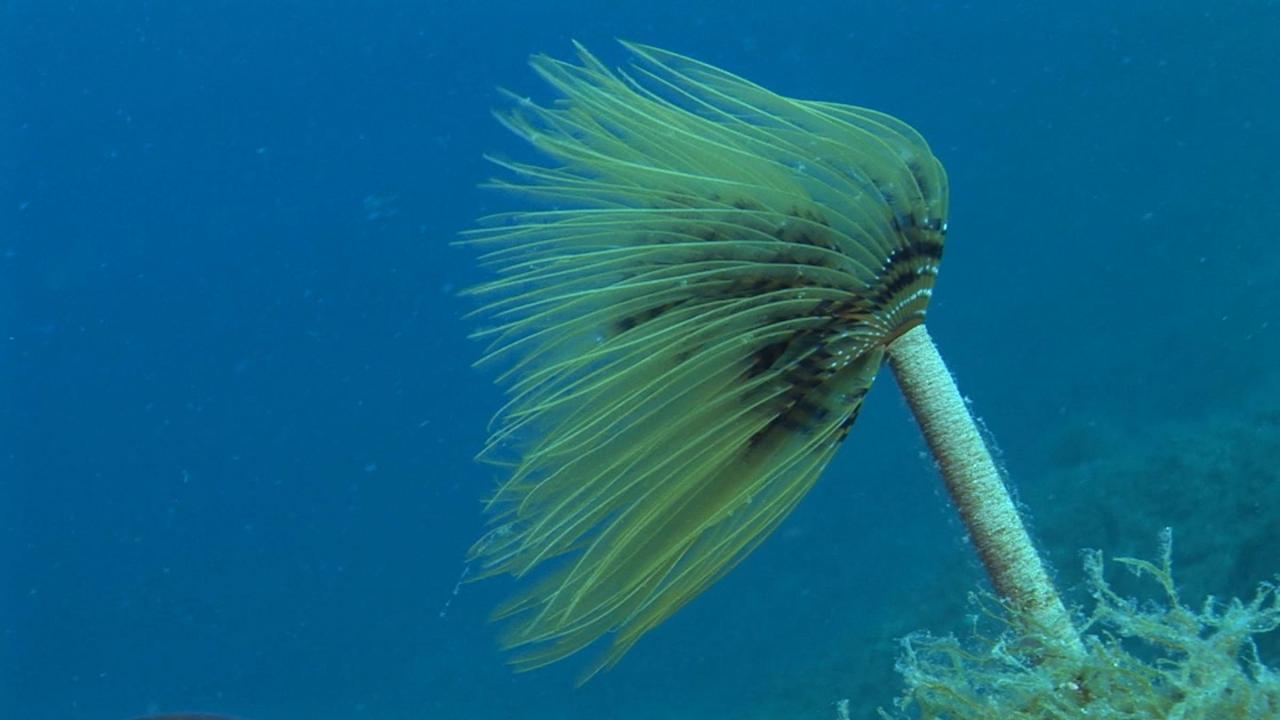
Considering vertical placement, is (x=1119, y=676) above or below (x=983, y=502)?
below

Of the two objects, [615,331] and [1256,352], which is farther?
[1256,352]

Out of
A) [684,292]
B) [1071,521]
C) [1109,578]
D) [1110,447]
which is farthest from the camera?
[1110,447]

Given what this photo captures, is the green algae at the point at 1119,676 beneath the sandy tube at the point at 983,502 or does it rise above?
beneath

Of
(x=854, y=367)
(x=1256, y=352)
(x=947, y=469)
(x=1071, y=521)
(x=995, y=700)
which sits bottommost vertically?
(x=995, y=700)

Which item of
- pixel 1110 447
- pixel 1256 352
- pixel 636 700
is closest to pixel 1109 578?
pixel 1110 447

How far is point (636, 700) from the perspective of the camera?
13.7 meters

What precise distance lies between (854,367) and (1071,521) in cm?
851

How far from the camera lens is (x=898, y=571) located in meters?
12.8

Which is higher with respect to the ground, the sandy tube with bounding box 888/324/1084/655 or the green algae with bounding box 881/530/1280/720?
the sandy tube with bounding box 888/324/1084/655

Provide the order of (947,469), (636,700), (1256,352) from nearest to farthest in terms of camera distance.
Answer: (947,469), (1256,352), (636,700)

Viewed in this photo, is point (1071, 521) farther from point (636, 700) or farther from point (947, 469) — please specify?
point (947, 469)

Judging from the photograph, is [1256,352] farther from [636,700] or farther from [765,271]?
[765,271]

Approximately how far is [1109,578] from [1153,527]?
67cm

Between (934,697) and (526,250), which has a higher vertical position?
(526,250)
